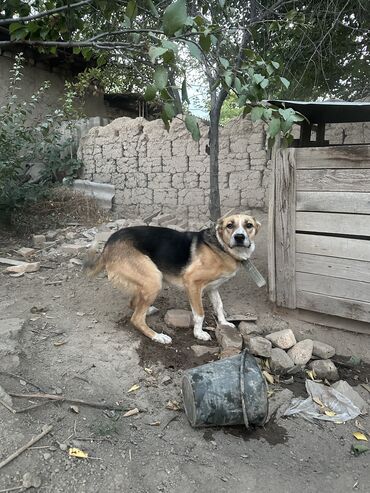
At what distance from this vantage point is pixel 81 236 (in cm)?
707

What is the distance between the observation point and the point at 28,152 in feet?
27.2

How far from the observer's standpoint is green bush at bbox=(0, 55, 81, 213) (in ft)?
22.0

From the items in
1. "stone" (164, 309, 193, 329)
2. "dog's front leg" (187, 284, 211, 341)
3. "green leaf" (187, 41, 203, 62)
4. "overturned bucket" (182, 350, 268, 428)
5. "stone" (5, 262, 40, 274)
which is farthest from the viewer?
"stone" (5, 262, 40, 274)

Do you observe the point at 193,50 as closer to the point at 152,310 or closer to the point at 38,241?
the point at 152,310

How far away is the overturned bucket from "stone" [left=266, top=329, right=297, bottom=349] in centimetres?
123

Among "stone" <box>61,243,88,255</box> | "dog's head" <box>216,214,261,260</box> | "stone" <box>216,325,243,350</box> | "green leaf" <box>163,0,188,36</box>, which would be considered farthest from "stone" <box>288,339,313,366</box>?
"stone" <box>61,243,88,255</box>

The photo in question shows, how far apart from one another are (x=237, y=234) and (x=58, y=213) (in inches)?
205

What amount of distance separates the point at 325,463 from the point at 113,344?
200 centimetres

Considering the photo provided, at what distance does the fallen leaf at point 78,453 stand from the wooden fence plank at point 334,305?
275cm

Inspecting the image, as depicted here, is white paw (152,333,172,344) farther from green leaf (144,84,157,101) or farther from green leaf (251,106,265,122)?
green leaf (144,84,157,101)

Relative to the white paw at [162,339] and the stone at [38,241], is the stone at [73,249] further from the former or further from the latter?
the white paw at [162,339]

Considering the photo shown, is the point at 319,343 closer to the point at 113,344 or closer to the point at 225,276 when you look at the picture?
the point at 225,276

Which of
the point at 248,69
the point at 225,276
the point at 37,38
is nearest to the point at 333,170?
the point at 225,276

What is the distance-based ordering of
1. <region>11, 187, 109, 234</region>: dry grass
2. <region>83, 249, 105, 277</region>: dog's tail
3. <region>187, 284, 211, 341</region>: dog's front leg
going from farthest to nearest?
<region>11, 187, 109, 234</region>: dry grass → <region>83, 249, 105, 277</region>: dog's tail → <region>187, 284, 211, 341</region>: dog's front leg
